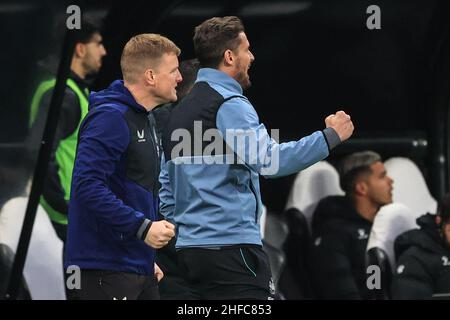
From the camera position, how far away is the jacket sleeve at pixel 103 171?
458 centimetres

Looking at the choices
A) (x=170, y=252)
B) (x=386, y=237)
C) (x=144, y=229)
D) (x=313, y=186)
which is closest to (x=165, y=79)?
(x=144, y=229)

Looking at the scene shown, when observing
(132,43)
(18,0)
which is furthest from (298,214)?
(132,43)

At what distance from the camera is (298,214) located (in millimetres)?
8102

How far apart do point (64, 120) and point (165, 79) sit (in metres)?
2.16

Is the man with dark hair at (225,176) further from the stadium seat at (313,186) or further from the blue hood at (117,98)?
the stadium seat at (313,186)

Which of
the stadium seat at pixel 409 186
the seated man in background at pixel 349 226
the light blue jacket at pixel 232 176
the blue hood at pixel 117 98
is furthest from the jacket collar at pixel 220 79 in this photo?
the stadium seat at pixel 409 186

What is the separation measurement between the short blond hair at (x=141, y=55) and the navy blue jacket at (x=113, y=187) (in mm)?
89

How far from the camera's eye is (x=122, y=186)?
15.4 ft

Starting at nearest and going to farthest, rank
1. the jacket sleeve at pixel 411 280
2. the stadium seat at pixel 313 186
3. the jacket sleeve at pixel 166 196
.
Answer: the jacket sleeve at pixel 166 196 → the jacket sleeve at pixel 411 280 → the stadium seat at pixel 313 186

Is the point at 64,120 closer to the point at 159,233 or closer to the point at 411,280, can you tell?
the point at 411,280

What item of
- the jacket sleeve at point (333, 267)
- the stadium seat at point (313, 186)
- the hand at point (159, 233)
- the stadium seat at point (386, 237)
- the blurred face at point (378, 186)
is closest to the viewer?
the hand at point (159, 233)

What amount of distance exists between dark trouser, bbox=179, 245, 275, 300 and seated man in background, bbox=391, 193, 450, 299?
85.2 inches

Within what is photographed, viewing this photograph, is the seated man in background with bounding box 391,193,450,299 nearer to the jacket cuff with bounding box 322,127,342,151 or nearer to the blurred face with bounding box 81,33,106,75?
the blurred face with bounding box 81,33,106,75

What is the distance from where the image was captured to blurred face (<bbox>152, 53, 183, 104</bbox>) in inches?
190
